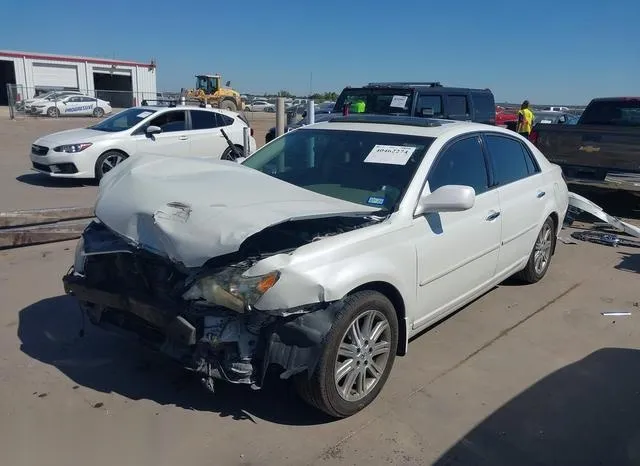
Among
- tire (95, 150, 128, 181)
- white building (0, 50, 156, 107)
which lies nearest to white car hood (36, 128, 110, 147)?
tire (95, 150, 128, 181)

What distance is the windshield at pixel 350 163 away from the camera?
375cm

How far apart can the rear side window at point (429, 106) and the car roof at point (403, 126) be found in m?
6.58

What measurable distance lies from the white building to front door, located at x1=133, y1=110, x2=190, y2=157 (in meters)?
32.8

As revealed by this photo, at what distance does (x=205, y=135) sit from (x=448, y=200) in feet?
29.8

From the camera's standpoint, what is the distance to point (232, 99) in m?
41.1

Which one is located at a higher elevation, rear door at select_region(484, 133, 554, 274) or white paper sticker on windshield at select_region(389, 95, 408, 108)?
white paper sticker on windshield at select_region(389, 95, 408, 108)

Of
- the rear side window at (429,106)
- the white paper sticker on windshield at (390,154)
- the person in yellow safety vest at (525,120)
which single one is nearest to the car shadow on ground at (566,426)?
the white paper sticker on windshield at (390,154)

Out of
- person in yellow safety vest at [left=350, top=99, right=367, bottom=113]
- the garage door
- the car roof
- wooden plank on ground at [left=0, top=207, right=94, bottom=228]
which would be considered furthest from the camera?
the garage door

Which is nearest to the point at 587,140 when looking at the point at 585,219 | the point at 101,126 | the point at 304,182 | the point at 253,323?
the point at 585,219

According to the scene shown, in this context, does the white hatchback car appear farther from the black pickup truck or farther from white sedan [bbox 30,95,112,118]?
white sedan [bbox 30,95,112,118]

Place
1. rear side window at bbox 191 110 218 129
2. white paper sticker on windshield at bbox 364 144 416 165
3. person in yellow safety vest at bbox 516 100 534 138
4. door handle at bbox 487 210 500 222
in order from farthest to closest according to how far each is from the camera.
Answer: person in yellow safety vest at bbox 516 100 534 138 < rear side window at bbox 191 110 218 129 < door handle at bbox 487 210 500 222 < white paper sticker on windshield at bbox 364 144 416 165

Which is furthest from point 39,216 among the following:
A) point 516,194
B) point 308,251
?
point 516,194

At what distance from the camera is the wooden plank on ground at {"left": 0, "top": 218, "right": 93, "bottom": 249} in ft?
20.4

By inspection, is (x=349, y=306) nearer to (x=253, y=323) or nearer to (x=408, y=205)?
(x=253, y=323)
